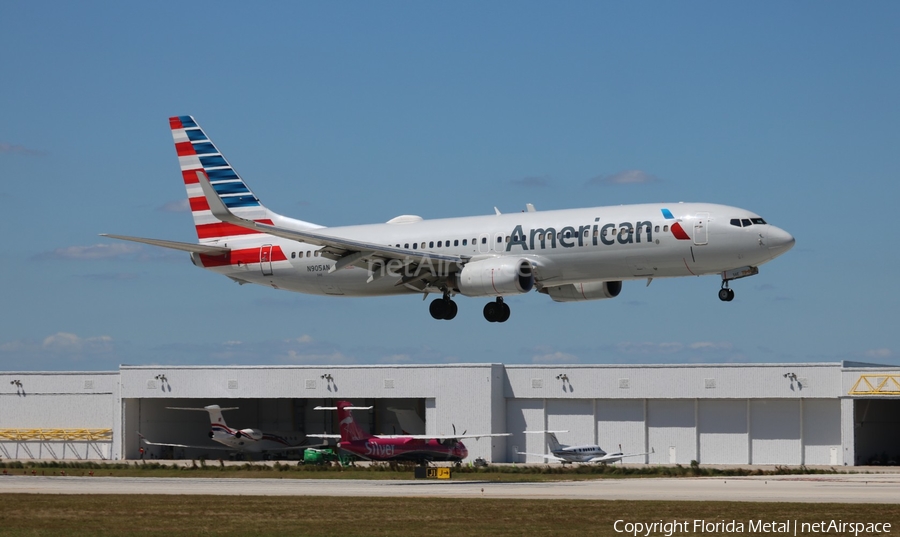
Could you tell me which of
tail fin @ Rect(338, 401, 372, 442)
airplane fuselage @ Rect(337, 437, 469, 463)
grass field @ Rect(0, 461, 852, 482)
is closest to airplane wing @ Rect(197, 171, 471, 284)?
grass field @ Rect(0, 461, 852, 482)

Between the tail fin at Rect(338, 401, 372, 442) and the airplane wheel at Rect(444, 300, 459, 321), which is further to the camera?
the tail fin at Rect(338, 401, 372, 442)

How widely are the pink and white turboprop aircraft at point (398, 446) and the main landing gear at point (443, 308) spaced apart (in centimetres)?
2499

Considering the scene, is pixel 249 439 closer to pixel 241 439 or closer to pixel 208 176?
pixel 241 439

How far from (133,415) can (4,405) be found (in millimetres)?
12862

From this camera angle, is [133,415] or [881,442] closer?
[881,442]

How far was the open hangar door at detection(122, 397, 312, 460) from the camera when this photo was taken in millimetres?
110250

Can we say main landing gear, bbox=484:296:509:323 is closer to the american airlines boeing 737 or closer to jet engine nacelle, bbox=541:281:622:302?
the american airlines boeing 737

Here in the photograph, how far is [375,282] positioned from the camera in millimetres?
64188

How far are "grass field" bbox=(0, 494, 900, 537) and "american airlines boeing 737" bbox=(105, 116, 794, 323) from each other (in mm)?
10928

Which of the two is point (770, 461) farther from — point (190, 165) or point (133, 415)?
point (133, 415)

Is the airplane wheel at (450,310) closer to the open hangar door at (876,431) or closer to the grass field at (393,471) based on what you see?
the grass field at (393,471)

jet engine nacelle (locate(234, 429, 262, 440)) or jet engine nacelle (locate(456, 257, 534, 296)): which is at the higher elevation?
jet engine nacelle (locate(456, 257, 534, 296))

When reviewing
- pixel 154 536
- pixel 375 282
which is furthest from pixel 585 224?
pixel 154 536

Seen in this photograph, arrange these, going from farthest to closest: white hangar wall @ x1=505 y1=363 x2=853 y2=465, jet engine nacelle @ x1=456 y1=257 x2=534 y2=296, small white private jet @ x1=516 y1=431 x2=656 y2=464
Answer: white hangar wall @ x1=505 y1=363 x2=853 y2=465, small white private jet @ x1=516 y1=431 x2=656 y2=464, jet engine nacelle @ x1=456 y1=257 x2=534 y2=296
